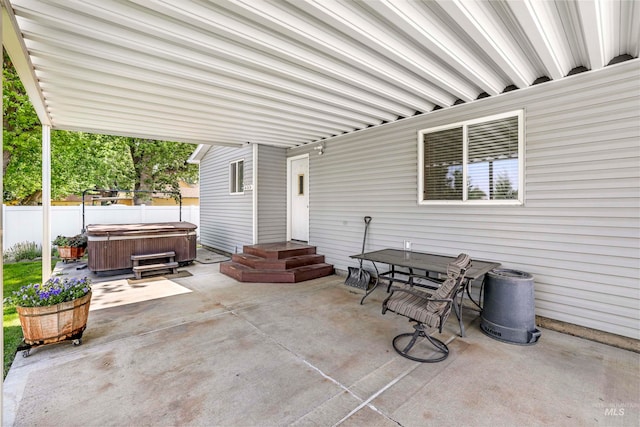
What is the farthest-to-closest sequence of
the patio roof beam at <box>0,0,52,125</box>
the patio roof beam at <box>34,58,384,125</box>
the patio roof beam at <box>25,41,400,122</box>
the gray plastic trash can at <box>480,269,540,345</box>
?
1. the patio roof beam at <box>34,58,384,125</box>
2. the gray plastic trash can at <box>480,269,540,345</box>
3. the patio roof beam at <box>25,41,400,122</box>
4. the patio roof beam at <box>0,0,52,125</box>

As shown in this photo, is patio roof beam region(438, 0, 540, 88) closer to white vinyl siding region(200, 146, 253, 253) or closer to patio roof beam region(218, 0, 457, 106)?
patio roof beam region(218, 0, 457, 106)

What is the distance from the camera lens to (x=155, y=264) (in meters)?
6.74

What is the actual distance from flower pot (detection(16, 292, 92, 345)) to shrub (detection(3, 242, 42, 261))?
22.1ft

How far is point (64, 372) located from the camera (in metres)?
2.79

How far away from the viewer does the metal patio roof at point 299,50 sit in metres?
2.55

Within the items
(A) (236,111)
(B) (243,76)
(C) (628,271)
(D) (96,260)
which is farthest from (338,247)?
(D) (96,260)

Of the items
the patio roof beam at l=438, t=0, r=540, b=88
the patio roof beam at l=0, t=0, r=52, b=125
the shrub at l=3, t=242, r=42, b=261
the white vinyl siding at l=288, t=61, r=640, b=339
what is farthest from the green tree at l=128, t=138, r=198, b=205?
the patio roof beam at l=438, t=0, r=540, b=88

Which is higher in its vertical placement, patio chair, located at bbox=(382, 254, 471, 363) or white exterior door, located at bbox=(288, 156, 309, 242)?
white exterior door, located at bbox=(288, 156, 309, 242)

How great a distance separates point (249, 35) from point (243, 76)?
89cm

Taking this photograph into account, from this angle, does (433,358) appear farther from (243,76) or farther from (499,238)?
(243,76)

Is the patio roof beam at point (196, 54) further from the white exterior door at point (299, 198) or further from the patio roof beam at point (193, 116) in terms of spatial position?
the white exterior door at point (299, 198)

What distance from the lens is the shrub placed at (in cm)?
773

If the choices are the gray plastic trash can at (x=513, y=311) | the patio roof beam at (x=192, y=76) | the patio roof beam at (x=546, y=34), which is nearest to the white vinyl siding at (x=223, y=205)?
the patio roof beam at (x=192, y=76)

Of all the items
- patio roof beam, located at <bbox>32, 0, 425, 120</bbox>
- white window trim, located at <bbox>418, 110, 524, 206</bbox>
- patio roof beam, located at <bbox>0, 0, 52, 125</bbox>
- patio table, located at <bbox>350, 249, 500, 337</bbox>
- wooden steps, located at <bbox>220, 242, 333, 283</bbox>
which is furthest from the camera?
wooden steps, located at <bbox>220, 242, 333, 283</bbox>
